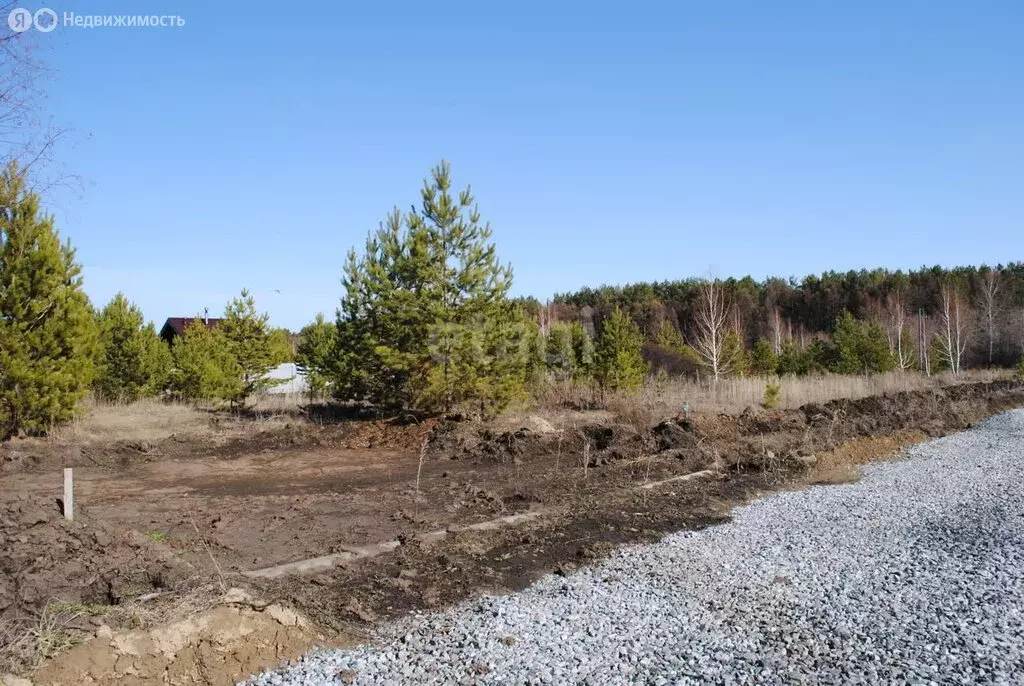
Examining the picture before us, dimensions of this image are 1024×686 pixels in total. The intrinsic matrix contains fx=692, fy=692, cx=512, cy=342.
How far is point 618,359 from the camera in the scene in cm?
2333

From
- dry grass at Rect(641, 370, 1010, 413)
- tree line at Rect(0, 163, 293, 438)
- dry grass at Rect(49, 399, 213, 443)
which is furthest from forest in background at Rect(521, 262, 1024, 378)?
tree line at Rect(0, 163, 293, 438)

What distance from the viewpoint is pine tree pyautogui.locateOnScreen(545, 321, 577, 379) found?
82.6 feet

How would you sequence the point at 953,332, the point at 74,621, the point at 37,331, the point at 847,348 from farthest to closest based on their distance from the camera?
the point at 953,332 < the point at 847,348 < the point at 37,331 < the point at 74,621

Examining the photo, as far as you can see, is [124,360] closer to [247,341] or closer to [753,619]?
[247,341]

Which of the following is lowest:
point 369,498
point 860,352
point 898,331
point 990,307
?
point 369,498

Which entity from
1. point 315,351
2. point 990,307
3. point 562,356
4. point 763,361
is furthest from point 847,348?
point 315,351

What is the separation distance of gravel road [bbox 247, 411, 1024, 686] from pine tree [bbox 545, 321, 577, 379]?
16.9 metres

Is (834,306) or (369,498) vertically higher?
(834,306)

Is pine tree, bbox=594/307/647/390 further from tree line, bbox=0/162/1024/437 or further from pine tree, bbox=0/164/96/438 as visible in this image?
pine tree, bbox=0/164/96/438

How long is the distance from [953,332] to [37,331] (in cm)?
4603

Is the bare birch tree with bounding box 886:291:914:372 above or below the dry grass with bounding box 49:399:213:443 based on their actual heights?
above

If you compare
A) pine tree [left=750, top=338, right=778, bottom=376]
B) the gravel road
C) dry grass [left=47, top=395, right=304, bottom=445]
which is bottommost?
the gravel road

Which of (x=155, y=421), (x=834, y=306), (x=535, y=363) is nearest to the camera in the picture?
(x=155, y=421)

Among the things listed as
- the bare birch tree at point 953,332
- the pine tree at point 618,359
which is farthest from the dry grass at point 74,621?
the bare birch tree at point 953,332
